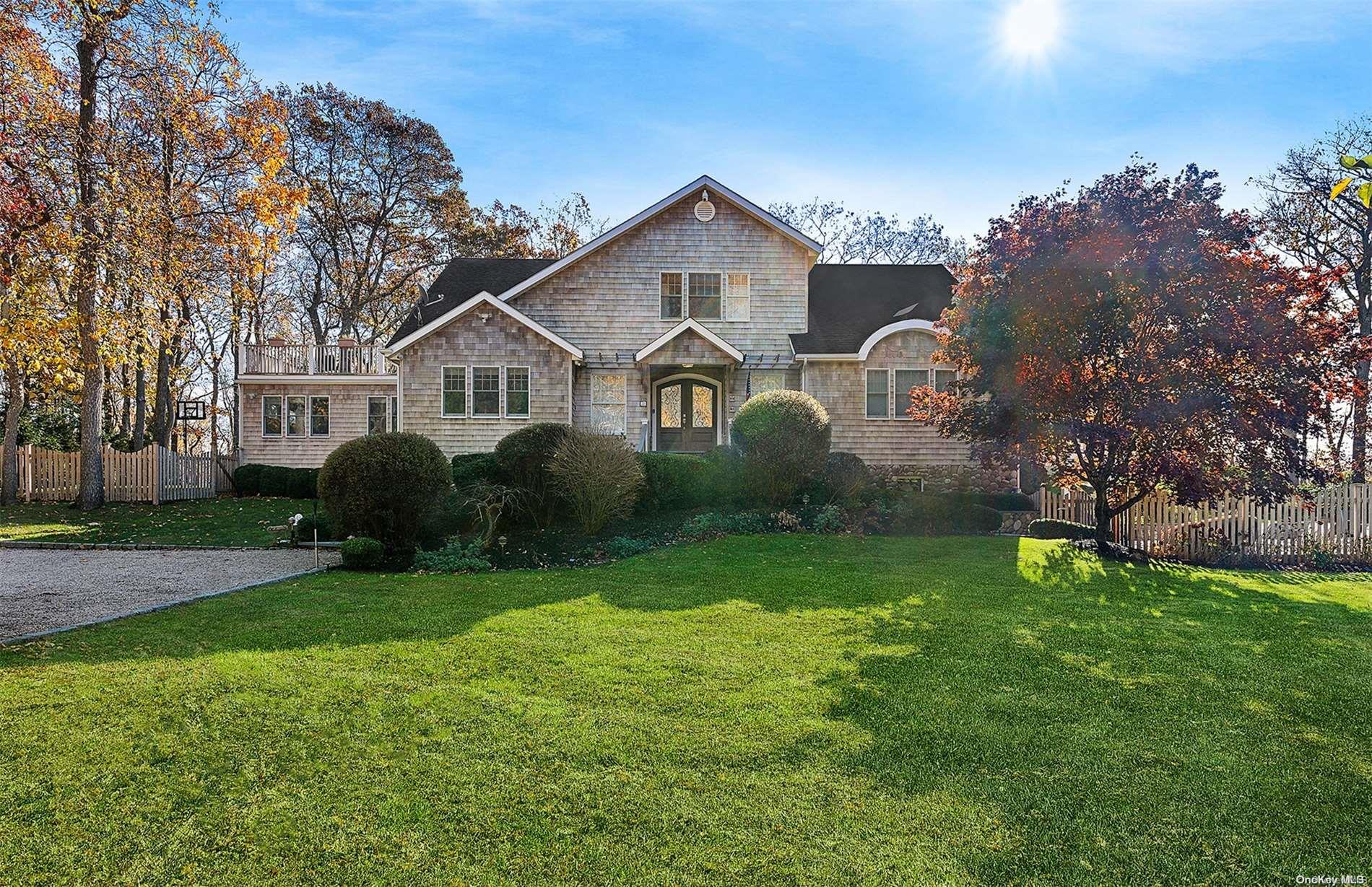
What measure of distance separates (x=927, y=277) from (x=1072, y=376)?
1233 centimetres

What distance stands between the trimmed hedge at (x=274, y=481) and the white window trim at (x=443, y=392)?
5.19m

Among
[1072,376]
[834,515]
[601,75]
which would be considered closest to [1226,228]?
[1072,376]

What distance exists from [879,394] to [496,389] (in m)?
10.2

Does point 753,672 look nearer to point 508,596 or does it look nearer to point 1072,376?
point 508,596

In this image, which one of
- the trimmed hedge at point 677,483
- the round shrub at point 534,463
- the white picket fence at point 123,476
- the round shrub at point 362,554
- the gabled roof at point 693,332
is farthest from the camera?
the white picket fence at point 123,476

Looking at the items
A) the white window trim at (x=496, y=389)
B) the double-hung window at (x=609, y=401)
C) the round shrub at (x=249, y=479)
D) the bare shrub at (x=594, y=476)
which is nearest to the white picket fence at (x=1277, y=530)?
the bare shrub at (x=594, y=476)

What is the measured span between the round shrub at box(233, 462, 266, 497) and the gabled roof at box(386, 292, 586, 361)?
6616 millimetres

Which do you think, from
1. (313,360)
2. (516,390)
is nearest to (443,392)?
(516,390)

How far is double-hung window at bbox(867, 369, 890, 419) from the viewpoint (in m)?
19.7

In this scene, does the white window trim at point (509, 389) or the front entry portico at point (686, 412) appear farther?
the front entry portico at point (686, 412)

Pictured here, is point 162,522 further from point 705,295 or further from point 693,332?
point 705,295

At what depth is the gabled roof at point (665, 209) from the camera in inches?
782

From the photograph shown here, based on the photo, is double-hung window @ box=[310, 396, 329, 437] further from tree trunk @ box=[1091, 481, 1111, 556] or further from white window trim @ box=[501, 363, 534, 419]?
tree trunk @ box=[1091, 481, 1111, 556]

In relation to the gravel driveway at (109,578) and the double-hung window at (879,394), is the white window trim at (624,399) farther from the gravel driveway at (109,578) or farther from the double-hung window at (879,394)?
the gravel driveway at (109,578)
